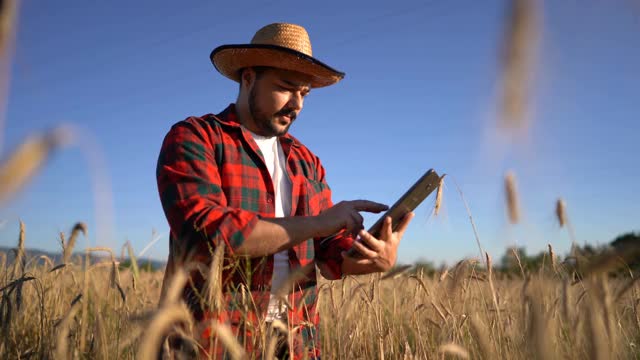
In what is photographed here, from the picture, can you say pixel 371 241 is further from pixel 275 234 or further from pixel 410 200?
pixel 275 234

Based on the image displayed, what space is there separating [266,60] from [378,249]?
117 cm

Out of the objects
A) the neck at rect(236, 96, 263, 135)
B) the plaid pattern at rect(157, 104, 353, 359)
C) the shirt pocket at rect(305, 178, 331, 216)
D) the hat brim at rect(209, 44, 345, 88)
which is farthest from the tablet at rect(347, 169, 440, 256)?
the hat brim at rect(209, 44, 345, 88)

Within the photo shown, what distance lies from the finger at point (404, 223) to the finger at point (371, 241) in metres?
0.12

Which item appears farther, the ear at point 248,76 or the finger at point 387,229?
the ear at point 248,76

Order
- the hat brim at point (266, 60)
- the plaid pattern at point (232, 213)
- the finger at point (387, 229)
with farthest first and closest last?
the hat brim at point (266, 60), the finger at point (387, 229), the plaid pattern at point (232, 213)

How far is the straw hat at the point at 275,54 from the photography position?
2.43m

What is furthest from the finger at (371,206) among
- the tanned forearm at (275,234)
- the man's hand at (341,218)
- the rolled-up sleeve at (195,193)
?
the rolled-up sleeve at (195,193)

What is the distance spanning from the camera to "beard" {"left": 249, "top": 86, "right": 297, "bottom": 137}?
2336mm

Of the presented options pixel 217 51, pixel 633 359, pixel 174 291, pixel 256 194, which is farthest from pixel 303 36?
pixel 633 359

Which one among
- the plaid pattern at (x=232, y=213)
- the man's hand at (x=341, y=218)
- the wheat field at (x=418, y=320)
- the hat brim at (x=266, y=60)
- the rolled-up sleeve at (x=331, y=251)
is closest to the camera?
the wheat field at (x=418, y=320)

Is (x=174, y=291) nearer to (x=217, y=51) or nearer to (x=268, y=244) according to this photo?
(x=268, y=244)

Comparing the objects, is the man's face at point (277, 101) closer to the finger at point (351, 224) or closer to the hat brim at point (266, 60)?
the hat brim at point (266, 60)

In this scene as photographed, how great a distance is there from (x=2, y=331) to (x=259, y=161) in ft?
4.36

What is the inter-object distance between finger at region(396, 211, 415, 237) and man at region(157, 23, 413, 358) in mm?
12
